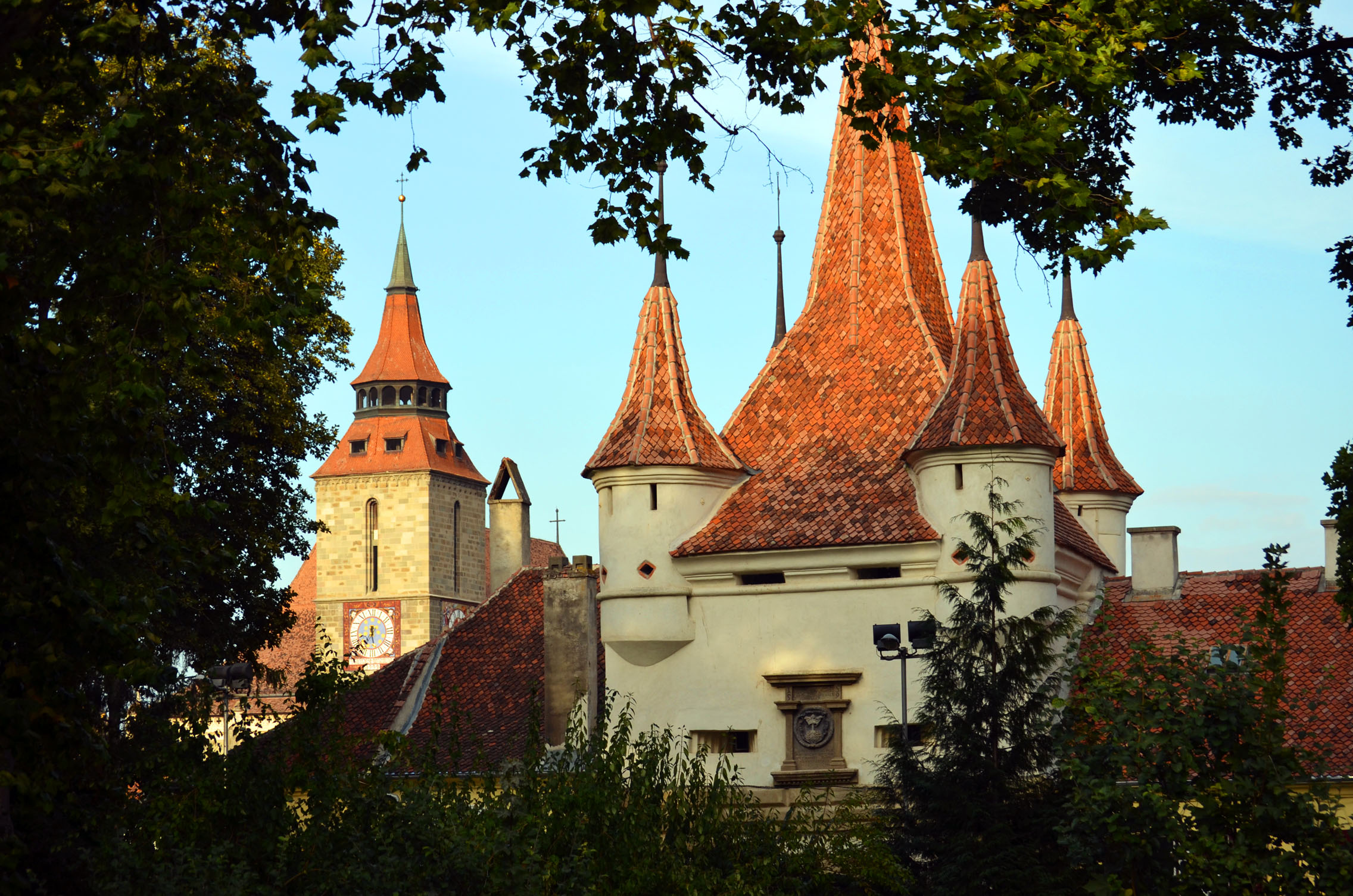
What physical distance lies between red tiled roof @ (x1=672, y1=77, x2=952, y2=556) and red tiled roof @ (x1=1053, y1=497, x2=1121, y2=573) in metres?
3.14

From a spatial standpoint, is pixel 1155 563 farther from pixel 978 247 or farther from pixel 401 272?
pixel 401 272

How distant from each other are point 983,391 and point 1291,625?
8.46 m

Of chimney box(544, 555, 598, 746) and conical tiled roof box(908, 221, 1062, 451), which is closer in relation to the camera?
conical tiled roof box(908, 221, 1062, 451)

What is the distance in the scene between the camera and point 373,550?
356ft

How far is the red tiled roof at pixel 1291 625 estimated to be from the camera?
3209cm

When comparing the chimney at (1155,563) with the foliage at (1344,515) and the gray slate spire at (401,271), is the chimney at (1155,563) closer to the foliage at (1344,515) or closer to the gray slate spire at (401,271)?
the foliage at (1344,515)

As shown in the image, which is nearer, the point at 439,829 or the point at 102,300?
the point at 102,300

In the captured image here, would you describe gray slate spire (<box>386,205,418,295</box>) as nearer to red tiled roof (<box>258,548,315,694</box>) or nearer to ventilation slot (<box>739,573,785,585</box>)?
red tiled roof (<box>258,548,315,694</box>)

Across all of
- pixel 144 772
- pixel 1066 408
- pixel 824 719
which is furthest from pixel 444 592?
pixel 144 772

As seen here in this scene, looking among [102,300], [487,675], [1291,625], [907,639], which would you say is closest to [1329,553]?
[1291,625]

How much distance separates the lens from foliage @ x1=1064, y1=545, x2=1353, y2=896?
44.3ft

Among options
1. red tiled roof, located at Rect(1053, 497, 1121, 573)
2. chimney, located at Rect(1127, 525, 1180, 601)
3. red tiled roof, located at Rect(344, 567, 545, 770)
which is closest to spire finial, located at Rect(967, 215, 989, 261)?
red tiled roof, located at Rect(1053, 497, 1121, 573)

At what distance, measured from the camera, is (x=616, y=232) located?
13.5m

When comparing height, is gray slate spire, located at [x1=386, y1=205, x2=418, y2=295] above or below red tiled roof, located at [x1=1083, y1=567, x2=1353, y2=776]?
above
